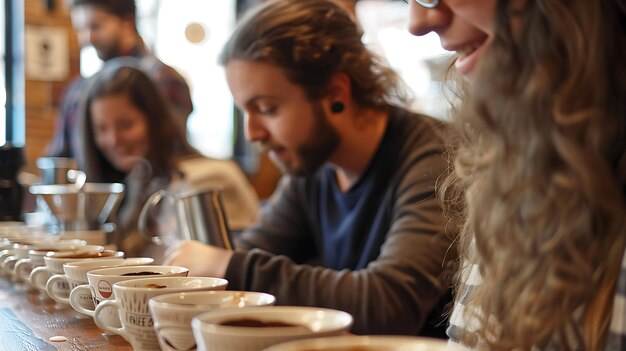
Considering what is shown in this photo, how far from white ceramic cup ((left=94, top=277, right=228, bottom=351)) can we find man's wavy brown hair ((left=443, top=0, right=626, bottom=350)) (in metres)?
0.32

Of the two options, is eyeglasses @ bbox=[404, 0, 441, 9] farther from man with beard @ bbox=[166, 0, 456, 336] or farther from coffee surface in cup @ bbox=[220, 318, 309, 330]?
man with beard @ bbox=[166, 0, 456, 336]

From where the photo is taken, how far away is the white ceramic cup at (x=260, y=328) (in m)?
0.59

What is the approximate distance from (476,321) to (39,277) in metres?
0.70

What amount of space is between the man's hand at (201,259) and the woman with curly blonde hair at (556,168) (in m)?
0.83

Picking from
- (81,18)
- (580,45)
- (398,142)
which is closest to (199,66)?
(81,18)

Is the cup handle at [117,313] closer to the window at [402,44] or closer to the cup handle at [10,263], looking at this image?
the cup handle at [10,263]

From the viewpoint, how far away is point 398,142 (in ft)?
5.82

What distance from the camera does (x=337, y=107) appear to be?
1870mm

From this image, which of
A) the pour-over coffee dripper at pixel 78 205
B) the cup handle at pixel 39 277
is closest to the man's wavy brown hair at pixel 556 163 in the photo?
the cup handle at pixel 39 277

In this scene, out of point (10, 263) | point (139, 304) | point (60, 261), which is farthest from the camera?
point (10, 263)

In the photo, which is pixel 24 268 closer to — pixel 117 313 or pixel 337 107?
pixel 117 313

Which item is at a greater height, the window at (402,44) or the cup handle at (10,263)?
the window at (402,44)

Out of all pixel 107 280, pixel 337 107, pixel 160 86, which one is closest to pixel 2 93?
pixel 160 86

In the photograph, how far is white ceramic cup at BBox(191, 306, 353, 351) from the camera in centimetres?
59
